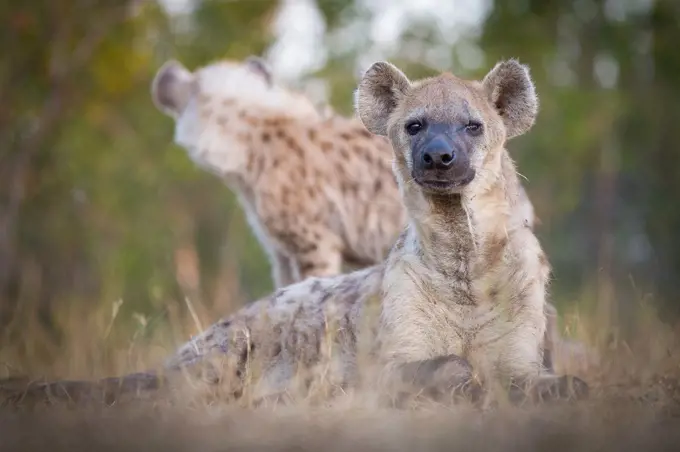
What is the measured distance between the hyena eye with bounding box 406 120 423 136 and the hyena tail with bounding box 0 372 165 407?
4.16ft

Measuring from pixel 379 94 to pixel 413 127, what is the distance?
13.5 inches

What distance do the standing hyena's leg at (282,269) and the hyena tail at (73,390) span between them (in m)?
2.59

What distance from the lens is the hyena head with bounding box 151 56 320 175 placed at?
24.3 feet

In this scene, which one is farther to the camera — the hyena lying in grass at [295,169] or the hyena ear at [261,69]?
the hyena ear at [261,69]

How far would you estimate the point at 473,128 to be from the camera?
4.21m

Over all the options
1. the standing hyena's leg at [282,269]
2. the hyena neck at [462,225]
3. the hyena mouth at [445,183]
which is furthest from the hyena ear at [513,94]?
the standing hyena's leg at [282,269]

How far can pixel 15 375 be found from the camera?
14.8ft

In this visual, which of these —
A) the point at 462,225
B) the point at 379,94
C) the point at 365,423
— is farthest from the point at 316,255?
the point at 365,423

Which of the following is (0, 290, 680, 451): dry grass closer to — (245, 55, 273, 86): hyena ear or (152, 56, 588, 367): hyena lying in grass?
(152, 56, 588, 367): hyena lying in grass

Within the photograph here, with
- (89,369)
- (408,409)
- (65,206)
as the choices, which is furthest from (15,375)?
(65,206)

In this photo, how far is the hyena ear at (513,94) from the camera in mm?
4375

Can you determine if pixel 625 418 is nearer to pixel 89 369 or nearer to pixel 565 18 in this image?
pixel 89 369

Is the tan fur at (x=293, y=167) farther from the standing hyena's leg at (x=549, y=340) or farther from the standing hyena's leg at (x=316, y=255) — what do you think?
the standing hyena's leg at (x=549, y=340)

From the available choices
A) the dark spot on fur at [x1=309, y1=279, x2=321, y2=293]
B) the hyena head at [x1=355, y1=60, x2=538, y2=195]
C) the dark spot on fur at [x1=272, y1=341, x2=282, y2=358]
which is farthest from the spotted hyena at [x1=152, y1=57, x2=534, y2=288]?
the hyena head at [x1=355, y1=60, x2=538, y2=195]
